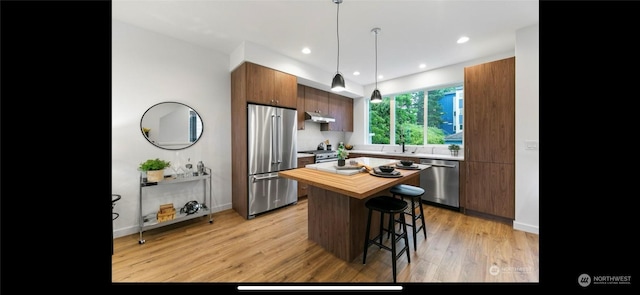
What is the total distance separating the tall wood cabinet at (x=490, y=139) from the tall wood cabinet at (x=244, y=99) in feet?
8.90

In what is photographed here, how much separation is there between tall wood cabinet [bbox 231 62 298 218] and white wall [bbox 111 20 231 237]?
137 mm

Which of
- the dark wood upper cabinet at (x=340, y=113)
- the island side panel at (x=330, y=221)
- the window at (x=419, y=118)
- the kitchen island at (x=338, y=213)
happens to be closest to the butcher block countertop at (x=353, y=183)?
the kitchen island at (x=338, y=213)

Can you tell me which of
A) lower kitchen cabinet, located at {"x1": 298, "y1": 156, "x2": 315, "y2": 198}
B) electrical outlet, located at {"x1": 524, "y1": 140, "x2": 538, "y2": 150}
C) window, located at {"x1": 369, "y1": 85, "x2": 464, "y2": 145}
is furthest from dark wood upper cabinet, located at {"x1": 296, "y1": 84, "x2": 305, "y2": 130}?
electrical outlet, located at {"x1": 524, "y1": 140, "x2": 538, "y2": 150}

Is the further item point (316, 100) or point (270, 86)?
point (316, 100)

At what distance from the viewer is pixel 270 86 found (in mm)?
3074

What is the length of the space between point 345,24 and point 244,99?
1608 millimetres

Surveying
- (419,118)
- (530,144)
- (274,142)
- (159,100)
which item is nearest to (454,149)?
(419,118)

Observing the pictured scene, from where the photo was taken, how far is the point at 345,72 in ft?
13.2

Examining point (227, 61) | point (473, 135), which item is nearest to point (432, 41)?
Result: point (473, 135)

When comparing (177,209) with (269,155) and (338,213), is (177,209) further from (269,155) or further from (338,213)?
(338,213)

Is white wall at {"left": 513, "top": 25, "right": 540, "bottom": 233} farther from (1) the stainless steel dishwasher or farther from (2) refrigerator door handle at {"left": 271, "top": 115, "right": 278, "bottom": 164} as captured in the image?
(2) refrigerator door handle at {"left": 271, "top": 115, "right": 278, "bottom": 164}

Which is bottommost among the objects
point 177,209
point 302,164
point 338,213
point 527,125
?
point 177,209

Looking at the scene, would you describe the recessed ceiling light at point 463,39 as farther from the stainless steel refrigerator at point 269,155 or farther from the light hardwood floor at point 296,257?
the stainless steel refrigerator at point 269,155

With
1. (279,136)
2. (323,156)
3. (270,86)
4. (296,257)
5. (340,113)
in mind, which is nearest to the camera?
(296,257)
